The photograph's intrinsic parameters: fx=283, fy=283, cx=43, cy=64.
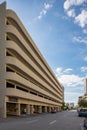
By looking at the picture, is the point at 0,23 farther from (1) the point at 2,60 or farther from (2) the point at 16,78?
(2) the point at 16,78

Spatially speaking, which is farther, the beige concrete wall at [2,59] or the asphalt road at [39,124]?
the beige concrete wall at [2,59]

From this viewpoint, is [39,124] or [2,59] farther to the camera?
[2,59]

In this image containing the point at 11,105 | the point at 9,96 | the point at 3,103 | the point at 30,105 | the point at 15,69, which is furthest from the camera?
the point at 30,105

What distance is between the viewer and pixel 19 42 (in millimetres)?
52500

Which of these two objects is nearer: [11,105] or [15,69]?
[15,69]

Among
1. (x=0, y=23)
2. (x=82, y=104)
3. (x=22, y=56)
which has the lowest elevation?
(x=82, y=104)

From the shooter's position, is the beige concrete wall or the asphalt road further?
the beige concrete wall

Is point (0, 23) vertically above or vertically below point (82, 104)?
above

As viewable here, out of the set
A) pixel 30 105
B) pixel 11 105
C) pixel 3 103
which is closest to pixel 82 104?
pixel 30 105

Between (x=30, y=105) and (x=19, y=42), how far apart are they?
19.7 m

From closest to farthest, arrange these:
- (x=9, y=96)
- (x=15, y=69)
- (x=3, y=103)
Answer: (x=3, y=103), (x=9, y=96), (x=15, y=69)

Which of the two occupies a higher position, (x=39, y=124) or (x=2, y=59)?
(x=2, y=59)

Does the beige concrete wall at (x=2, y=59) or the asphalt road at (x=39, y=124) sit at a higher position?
the beige concrete wall at (x=2, y=59)

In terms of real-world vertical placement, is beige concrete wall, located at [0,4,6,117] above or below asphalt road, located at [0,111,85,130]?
above
